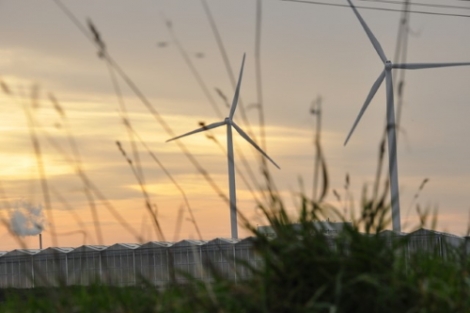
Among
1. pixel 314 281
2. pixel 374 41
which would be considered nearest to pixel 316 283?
pixel 314 281

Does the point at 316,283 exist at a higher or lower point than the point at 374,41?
lower

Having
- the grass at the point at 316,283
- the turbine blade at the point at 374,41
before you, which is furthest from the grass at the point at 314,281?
the turbine blade at the point at 374,41

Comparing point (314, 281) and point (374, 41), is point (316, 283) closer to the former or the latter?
point (314, 281)

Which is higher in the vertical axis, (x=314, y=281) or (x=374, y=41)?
(x=374, y=41)

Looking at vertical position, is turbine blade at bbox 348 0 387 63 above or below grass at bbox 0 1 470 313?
above

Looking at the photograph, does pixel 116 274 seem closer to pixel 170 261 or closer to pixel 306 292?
pixel 170 261

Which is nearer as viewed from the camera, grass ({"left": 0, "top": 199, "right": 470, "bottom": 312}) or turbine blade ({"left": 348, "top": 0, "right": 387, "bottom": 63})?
grass ({"left": 0, "top": 199, "right": 470, "bottom": 312})

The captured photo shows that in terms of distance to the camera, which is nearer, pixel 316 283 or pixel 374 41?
pixel 316 283

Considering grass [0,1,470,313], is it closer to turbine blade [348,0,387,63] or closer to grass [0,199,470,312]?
grass [0,199,470,312]

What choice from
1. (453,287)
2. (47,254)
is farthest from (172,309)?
(47,254)

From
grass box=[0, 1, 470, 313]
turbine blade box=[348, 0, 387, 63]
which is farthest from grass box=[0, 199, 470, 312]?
turbine blade box=[348, 0, 387, 63]

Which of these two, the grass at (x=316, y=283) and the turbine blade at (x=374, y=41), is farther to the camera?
the turbine blade at (x=374, y=41)

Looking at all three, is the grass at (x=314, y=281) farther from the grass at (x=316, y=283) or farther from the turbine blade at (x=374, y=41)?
the turbine blade at (x=374, y=41)

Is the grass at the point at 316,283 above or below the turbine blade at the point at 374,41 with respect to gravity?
below
